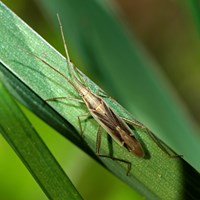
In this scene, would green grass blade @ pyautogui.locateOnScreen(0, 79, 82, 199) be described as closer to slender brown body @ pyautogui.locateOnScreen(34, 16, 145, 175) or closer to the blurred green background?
slender brown body @ pyautogui.locateOnScreen(34, 16, 145, 175)

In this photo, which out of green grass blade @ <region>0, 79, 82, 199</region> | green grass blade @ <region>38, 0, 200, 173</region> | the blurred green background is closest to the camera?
green grass blade @ <region>0, 79, 82, 199</region>

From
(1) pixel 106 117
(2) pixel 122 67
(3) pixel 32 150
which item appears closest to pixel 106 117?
(1) pixel 106 117

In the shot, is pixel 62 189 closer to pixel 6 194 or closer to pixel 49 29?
pixel 6 194

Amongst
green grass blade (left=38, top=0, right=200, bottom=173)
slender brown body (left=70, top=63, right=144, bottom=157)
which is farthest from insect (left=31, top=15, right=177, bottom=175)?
green grass blade (left=38, top=0, right=200, bottom=173)

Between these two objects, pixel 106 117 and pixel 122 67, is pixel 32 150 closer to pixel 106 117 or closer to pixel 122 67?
pixel 106 117

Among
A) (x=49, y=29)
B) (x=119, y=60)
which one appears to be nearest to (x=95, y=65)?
(x=119, y=60)

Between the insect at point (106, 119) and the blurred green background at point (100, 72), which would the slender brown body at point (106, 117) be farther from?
the blurred green background at point (100, 72)
